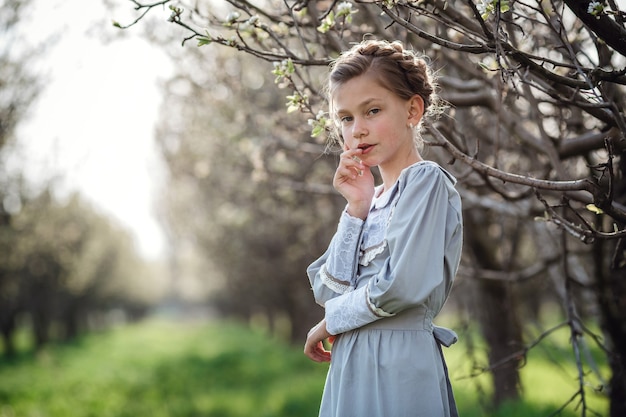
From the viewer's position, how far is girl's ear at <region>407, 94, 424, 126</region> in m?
2.41

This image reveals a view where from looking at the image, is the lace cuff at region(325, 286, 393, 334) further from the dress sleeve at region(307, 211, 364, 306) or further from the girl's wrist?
the girl's wrist

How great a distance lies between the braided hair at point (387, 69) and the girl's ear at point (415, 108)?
0.06 feet

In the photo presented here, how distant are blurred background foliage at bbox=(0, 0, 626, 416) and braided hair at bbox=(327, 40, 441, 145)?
15 cm

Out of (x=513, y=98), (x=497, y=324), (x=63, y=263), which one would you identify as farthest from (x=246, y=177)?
(x=63, y=263)

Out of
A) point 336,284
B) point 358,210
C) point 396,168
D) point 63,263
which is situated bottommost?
point 336,284

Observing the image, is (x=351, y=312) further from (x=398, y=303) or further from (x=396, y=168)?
(x=396, y=168)

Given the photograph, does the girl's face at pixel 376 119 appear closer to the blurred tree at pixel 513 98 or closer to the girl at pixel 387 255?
the girl at pixel 387 255

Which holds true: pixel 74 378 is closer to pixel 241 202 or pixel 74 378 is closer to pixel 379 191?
pixel 241 202

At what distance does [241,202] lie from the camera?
14203mm

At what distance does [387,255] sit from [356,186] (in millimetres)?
354

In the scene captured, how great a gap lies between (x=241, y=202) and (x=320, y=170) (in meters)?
4.78

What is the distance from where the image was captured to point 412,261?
2.06m

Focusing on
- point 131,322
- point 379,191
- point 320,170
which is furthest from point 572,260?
point 131,322

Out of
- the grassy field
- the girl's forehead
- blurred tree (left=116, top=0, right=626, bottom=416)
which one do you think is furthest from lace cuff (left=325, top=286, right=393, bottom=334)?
the grassy field
